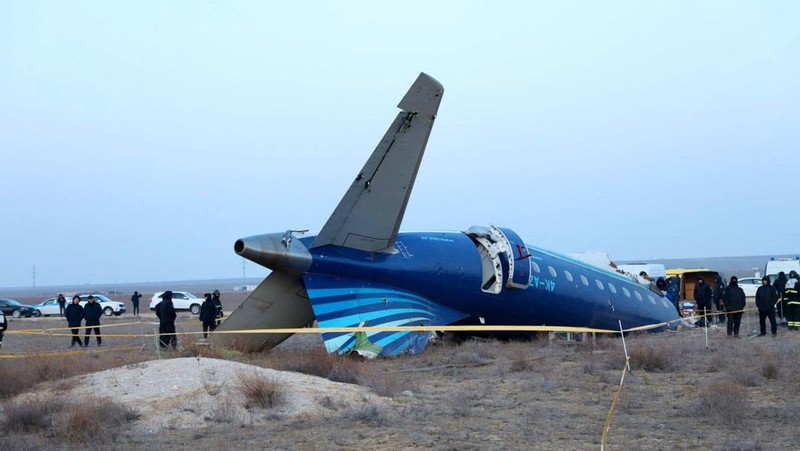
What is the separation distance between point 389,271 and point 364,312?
3.73ft

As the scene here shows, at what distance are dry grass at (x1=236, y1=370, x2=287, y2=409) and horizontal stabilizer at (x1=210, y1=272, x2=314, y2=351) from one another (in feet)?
21.4

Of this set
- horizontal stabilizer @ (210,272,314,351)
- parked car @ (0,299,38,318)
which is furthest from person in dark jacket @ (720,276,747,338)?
parked car @ (0,299,38,318)

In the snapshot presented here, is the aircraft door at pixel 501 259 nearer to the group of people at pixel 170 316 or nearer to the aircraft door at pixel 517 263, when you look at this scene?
the aircraft door at pixel 517 263

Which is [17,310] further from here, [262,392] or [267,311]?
[262,392]

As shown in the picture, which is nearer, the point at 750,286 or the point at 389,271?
the point at 389,271

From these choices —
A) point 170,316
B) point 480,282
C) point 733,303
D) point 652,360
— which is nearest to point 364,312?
point 480,282

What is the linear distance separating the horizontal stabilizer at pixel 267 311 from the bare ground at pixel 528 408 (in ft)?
2.10

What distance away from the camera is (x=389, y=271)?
1870 centimetres

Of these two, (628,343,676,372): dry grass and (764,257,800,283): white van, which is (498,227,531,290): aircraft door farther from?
(764,257,800,283): white van

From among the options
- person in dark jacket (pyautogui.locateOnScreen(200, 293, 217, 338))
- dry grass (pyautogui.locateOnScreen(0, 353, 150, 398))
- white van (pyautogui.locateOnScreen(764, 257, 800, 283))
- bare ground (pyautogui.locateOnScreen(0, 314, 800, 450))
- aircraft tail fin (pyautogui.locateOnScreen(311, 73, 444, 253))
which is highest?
aircraft tail fin (pyautogui.locateOnScreen(311, 73, 444, 253))

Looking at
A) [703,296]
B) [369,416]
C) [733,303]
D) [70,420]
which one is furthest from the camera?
[703,296]

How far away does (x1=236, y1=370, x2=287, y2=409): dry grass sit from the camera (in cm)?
1167

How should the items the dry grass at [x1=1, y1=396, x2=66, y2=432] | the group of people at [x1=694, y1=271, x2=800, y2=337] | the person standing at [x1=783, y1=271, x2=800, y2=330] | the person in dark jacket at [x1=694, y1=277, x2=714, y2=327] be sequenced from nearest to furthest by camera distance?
the dry grass at [x1=1, y1=396, x2=66, y2=432]
the group of people at [x1=694, y1=271, x2=800, y2=337]
the person standing at [x1=783, y1=271, x2=800, y2=330]
the person in dark jacket at [x1=694, y1=277, x2=714, y2=327]

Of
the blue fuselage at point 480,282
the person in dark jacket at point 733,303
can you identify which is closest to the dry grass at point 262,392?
the blue fuselage at point 480,282
